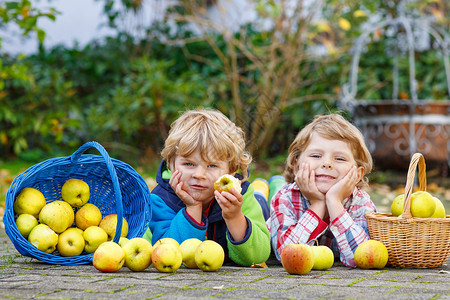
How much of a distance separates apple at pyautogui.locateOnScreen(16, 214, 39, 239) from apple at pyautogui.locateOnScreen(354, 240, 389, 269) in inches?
59.1

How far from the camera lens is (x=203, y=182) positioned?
269 cm

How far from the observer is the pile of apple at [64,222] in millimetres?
2539

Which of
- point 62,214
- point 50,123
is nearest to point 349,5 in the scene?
point 50,123

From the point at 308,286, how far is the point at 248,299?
0.35 m

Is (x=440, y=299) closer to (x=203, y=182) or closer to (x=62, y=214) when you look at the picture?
(x=203, y=182)

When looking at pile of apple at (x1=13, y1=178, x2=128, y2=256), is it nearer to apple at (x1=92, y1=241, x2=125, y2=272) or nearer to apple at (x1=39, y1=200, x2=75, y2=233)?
apple at (x1=39, y1=200, x2=75, y2=233)

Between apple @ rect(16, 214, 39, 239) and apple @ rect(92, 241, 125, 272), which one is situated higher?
apple @ rect(16, 214, 39, 239)

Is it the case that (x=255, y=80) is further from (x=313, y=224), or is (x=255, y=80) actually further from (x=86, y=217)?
(x=86, y=217)

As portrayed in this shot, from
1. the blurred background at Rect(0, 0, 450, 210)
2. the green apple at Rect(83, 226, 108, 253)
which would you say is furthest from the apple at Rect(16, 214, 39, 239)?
the blurred background at Rect(0, 0, 450, 210)

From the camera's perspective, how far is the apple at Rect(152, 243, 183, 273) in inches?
89.8

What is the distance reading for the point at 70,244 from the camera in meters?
2.58

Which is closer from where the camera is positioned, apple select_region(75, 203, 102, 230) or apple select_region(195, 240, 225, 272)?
apple select_region(195, 240, 225, 272)

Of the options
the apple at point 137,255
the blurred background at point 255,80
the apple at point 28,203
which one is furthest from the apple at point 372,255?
the blurred background at point 255,80

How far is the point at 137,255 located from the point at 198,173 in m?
0.52
